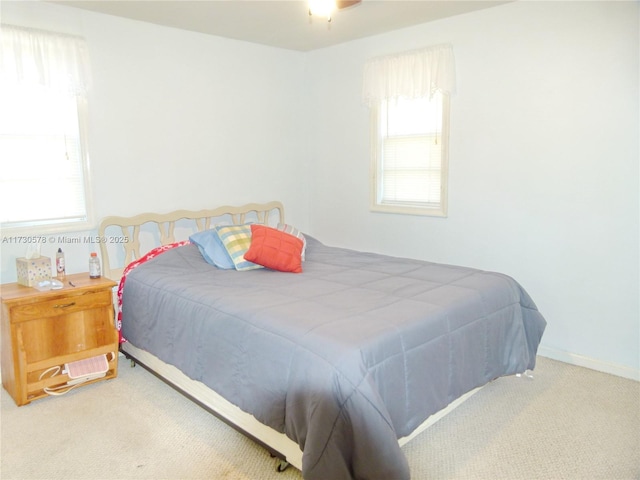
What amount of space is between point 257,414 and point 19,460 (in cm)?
118

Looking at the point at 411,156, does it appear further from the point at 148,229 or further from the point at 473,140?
the point at 148,229

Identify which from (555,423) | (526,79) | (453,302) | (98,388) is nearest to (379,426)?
(453,302)

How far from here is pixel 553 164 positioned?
3162mm

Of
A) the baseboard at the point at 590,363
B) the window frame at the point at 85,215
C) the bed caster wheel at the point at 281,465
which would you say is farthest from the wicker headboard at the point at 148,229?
the baseboard at the point at 590,363

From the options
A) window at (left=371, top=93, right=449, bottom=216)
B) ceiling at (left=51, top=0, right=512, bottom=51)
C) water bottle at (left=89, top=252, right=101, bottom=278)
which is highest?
ceiling at (left=51, top=0, right=512, bottom=51)

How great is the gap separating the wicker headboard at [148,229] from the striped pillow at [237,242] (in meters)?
0.48

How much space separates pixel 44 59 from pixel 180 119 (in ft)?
3.34

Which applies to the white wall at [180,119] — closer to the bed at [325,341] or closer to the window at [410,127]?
the bed at [325,341]

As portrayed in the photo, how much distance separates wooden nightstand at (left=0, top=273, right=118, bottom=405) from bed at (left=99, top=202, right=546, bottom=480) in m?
0.18

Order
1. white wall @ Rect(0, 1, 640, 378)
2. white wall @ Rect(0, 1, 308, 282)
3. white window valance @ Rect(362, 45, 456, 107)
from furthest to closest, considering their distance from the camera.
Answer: white window valance @ Rect(362, 45, 456, 107) → white wall @ Rect(0, 1, 308, 282) → white wall @ Rect(0, 1, 640, 378)

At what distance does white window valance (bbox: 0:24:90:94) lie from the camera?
2.87m

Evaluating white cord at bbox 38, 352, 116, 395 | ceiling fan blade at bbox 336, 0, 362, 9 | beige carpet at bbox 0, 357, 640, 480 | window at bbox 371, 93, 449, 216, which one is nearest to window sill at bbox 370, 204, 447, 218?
window at bbox 371, 93, 449, 216

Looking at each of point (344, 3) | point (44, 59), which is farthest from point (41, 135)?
point (344, 3)

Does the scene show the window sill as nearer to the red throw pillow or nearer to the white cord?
the red throw pillow
